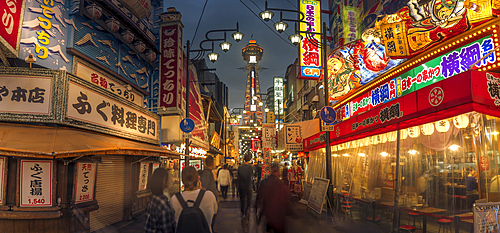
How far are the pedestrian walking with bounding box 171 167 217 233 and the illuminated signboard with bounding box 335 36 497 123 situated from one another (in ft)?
25.7

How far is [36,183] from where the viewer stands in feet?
24.5

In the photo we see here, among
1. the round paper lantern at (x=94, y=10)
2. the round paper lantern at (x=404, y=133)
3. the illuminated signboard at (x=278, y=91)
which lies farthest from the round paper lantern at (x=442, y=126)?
the illuminated signboard at (x=278, y=91)

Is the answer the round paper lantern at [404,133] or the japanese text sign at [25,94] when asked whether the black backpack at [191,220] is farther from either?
the round paper lantern at [404,133]

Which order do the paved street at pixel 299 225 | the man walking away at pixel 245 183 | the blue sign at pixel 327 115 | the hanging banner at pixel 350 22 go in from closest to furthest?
the paved street at pixel 299 225, the man walking away at pixel 245 183, the blue sign at pixel 327 115, the hanging banner at pixel 350 22

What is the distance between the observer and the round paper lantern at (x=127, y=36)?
40.9 ft

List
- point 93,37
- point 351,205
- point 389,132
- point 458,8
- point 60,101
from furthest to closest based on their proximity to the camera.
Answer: point 351,205 < point 93,37 < point 389,132 < point 458,8 < point 60,101

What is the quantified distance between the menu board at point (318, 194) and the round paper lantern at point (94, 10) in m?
10.0

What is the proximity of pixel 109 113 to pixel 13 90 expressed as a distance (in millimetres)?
2940

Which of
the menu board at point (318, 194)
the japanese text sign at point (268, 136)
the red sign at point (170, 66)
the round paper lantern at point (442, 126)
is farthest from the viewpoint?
the japanese text sign at point (268, 136)

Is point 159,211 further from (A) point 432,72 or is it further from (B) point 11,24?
(A) point 432,72

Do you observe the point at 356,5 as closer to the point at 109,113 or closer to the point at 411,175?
the point at 411,175

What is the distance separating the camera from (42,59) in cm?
834

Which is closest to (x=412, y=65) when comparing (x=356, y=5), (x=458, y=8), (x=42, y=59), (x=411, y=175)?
(x=458, y=8)

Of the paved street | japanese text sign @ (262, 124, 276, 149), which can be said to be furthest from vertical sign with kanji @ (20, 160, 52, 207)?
japanese text sign @ (262, 124, 276, 149)
